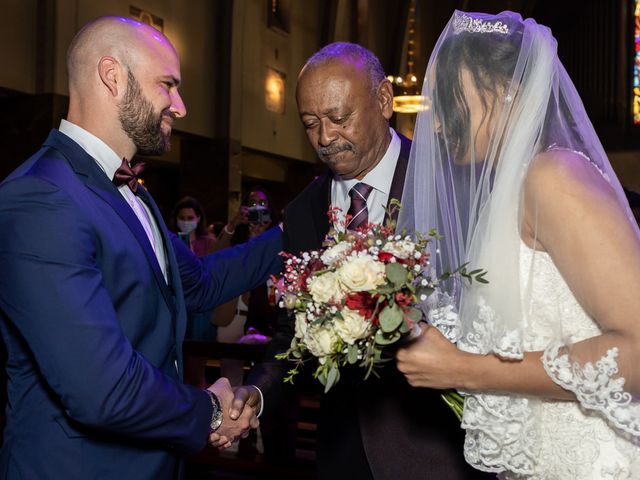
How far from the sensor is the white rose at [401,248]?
5.31 ft

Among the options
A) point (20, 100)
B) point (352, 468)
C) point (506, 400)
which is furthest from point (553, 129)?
point (20, 100)

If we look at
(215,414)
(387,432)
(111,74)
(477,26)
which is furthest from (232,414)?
(477,26)

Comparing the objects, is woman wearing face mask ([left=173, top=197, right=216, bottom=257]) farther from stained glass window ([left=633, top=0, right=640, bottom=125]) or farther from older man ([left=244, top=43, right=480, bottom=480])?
stained glass window ([left=633, top=0, right=640, bottom=125])

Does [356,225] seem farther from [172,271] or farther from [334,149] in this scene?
[172,271]

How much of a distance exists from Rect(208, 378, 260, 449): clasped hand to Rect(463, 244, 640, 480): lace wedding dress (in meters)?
0.78

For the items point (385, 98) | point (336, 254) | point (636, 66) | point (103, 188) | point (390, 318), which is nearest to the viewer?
point (390, 318)

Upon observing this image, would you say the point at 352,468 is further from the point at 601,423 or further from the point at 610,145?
the point at 610,145

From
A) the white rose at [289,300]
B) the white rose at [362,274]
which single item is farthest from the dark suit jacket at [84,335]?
the white rose at [362,274]

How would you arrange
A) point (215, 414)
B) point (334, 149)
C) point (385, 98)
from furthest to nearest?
point (385, 98), point (334, 149), point (215, 414)

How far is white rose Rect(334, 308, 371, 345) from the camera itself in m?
1.58

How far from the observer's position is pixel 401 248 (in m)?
1.63

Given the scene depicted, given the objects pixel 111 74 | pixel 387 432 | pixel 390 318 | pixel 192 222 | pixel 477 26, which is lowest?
pixel 192 222

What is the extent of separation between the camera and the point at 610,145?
51.4 feet

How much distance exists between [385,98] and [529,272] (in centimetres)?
115
